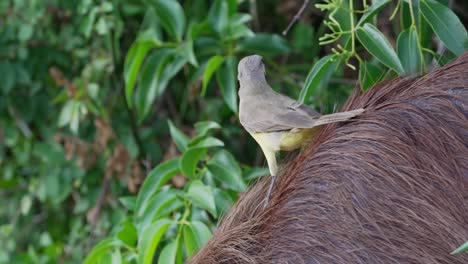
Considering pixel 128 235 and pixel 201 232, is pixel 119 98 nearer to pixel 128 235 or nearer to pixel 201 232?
pixel 128 235

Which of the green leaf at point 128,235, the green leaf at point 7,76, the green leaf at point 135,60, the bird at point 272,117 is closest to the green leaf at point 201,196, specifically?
the green leaf at point 128,235

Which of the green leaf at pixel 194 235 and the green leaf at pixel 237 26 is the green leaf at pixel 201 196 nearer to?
the green leaf at pixel 194 235

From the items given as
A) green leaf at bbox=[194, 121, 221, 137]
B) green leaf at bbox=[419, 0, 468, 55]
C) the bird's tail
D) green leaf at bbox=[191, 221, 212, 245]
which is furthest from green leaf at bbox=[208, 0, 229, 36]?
the bird's tail

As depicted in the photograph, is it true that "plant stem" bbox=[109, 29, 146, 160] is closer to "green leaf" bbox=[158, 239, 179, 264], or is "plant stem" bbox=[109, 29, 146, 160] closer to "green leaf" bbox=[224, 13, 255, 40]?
"green leaf" bbox=[224, 13, 255, 40]

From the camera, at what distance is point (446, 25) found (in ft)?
5.75

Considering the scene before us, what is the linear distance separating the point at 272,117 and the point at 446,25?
15.8 inches

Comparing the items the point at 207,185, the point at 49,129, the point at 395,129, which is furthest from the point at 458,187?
the point at 49,129

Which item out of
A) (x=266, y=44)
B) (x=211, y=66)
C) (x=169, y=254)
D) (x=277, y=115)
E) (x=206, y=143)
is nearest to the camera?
(x=277, y=115)

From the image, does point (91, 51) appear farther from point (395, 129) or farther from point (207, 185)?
point (395, 129)

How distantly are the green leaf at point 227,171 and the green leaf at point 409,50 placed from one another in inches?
21.7

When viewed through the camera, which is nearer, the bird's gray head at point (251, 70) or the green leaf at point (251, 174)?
the bird's gray head at point (251, 70)

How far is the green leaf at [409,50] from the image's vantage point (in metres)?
1.78

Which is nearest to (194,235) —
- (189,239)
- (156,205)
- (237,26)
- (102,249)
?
(189,239)

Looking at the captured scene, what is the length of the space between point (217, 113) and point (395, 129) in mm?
1785
